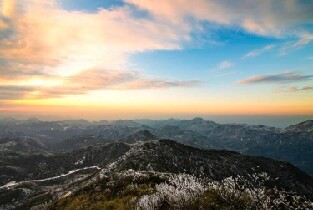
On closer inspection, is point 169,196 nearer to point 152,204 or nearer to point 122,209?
point 152,204

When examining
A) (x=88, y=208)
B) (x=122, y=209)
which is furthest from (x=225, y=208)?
(x=88, y=208)

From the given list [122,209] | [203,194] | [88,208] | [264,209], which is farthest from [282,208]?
[88,208]

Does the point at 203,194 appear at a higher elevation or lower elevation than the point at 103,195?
higher

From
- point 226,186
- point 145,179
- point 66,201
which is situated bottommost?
point 66,201

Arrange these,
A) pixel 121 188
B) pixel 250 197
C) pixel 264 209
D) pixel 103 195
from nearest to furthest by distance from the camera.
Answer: pixel 264 209, pixel 250 197, pixel 103 195, pixel 121 188

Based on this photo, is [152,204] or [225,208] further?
[152,204]

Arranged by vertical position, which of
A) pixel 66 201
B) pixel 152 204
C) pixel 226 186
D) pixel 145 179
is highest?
Result: pixel 226 186

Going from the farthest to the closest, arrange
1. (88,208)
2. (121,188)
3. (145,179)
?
1. (145,179)
2. (121,188)
3. (88,208)

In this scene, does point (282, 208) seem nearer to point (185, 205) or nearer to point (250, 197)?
point (250, 197)

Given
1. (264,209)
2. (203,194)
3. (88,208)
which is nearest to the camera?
(264,209)
